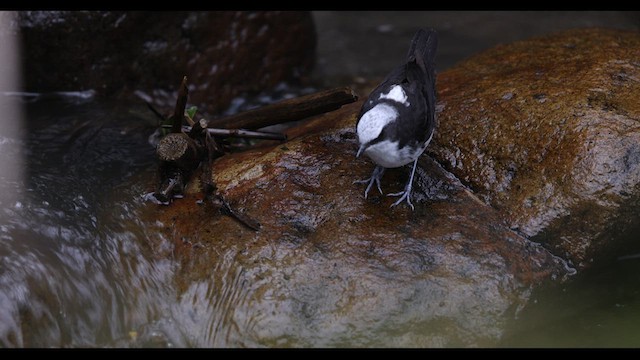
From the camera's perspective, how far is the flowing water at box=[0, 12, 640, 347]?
3.99 metres

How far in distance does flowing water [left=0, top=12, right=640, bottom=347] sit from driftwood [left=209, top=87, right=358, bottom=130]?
0.76 m

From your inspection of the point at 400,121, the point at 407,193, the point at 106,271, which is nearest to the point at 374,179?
the point at 407,193

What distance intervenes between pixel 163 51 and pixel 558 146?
3.92 metres

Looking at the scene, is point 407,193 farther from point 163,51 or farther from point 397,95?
point 163,51

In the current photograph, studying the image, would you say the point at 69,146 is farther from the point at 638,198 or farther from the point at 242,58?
the point at 638,198

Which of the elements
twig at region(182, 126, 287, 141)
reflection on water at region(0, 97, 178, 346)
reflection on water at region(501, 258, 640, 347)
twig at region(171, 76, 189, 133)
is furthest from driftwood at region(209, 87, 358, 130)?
reflection on water at region(501, 258, 640, 347)

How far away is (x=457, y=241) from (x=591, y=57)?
211 centimetres

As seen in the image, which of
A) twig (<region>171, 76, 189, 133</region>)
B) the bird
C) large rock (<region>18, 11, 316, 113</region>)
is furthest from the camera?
large rock (<region>18, 11, 316, 113</region>)

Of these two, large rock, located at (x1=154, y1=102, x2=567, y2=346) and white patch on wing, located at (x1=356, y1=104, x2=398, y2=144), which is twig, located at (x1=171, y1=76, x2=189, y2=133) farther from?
white patch on wing, located at (x1=356, y1=104, x2=398, y2=144)

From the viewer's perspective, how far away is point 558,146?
15.2 ft

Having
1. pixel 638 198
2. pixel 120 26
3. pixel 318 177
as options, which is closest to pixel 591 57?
pixel 638 198

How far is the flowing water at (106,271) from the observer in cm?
399

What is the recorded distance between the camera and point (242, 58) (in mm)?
7211

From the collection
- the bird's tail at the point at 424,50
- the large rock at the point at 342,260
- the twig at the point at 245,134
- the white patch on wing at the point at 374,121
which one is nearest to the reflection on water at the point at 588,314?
the large rock at the point at 342,260
